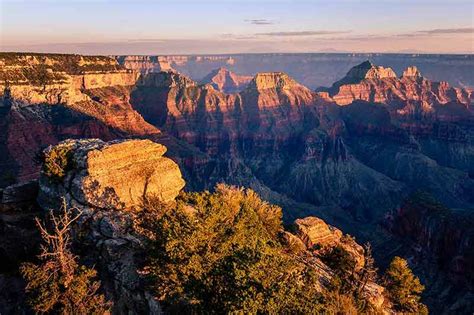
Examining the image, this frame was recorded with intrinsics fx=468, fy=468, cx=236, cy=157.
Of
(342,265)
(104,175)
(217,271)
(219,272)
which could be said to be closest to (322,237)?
(342,265)

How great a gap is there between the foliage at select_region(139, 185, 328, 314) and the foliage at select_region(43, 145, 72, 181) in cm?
1017

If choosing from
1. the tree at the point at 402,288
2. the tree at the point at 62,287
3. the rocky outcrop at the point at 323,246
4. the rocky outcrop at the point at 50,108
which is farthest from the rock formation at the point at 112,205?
the rocky outcrop at the point at 50,108

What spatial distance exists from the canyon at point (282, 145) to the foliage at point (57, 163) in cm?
3309

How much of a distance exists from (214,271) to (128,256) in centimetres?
775

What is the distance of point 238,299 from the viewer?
27109mm

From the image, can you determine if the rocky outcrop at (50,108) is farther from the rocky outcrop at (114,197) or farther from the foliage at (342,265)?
the foliage at (342,265)

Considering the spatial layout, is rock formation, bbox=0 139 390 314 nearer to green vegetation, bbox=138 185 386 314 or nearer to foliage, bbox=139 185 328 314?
green vegetation, bbox=138 185 386 314

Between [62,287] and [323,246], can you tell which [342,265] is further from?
[62,287]

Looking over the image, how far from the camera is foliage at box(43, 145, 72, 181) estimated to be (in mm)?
42444

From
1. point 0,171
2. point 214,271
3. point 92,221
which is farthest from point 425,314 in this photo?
point 0,171

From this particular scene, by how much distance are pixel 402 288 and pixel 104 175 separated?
31821mm

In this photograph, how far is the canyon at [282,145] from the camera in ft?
290

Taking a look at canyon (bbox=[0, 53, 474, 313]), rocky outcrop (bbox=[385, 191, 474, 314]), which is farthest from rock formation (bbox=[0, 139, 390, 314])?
rocky outcrop (bbox=[385, 191, 474, 314])

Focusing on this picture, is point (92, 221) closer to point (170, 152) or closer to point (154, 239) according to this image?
point (154, 239)
